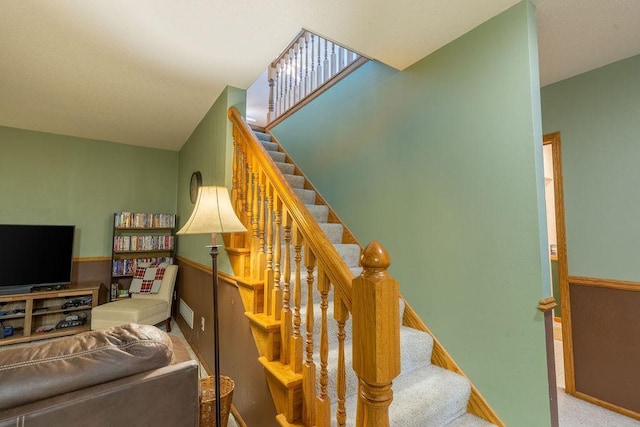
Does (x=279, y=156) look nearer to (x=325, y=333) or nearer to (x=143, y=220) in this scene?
(x=143, y=220)

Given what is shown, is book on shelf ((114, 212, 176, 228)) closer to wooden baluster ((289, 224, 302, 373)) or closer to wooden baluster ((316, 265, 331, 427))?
wooden baluster ((289, 224, 302, 373))

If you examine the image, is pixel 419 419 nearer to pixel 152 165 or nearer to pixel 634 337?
pixel 634 337

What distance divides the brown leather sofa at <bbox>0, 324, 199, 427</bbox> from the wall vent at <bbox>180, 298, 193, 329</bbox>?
227 cm

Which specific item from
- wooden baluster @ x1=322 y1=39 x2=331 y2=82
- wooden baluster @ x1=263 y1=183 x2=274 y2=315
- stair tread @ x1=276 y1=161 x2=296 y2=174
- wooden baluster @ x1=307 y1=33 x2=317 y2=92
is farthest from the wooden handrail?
wooden baluster @ x1=307 y1=33 x2=317 y2=92

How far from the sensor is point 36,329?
11.0 feet

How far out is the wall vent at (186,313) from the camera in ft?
10.5

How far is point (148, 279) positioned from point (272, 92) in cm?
292

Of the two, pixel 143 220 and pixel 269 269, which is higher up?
pixel 143 220

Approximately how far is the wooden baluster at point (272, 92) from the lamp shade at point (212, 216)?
112 inches

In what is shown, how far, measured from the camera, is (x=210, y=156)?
9.39ft

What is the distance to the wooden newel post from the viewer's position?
90 cm

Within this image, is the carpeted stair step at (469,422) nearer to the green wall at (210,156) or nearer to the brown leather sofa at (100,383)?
the brown leather sofa at (100,383)

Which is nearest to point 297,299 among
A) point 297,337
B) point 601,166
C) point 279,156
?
point 297,337

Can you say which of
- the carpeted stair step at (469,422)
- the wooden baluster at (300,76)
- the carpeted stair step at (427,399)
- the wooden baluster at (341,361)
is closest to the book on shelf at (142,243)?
the wooden baluster at (300,76)
